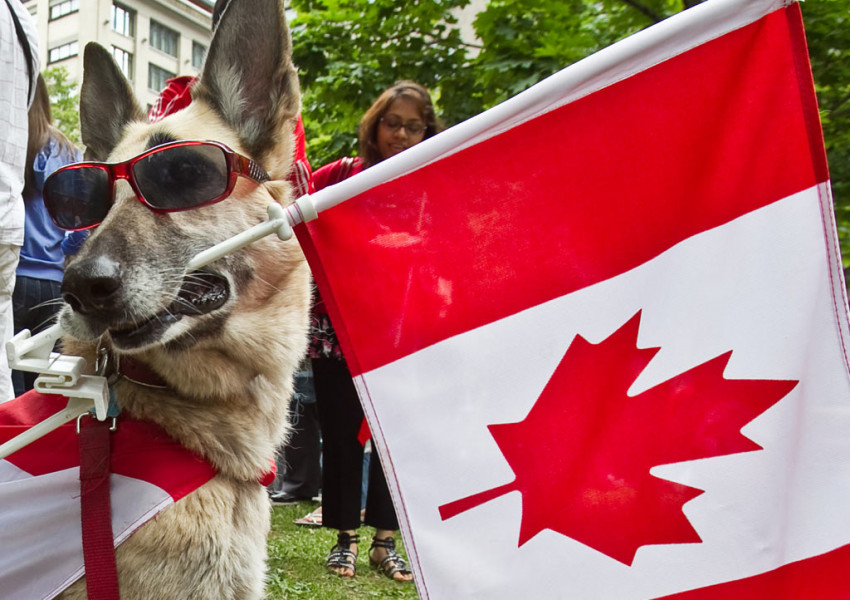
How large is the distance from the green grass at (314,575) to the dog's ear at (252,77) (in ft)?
7.95

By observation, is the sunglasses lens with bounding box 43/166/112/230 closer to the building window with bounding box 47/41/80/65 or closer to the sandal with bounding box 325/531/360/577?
the sandal with bounding box 325/531/360/577

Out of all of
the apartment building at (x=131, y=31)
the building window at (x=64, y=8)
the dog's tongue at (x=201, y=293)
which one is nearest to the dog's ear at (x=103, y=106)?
the dog's tongue at (x=201, y=293)

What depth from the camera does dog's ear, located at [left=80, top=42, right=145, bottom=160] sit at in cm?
218

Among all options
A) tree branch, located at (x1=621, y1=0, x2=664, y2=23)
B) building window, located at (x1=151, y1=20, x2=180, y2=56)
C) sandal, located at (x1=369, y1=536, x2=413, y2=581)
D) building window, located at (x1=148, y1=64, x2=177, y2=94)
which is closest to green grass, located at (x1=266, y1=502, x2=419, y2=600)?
sandal, located at (x1=369, y1=536, x2=413, y2=581)

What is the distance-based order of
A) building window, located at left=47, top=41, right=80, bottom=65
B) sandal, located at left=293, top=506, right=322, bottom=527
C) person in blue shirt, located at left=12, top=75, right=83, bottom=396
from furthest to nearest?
building window, located at left=47, top=41, right=80, bottom=65, sandal, located at left=293, top=506, right=322, bottom=527, person in blue shirt, located at left=12, top=75, right=83, bottom=396

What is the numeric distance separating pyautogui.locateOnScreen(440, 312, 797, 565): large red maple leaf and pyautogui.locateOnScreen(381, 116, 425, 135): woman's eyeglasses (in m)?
2.95

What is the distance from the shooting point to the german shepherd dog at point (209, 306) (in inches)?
65.1

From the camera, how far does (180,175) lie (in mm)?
1842

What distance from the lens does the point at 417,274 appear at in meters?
1.54

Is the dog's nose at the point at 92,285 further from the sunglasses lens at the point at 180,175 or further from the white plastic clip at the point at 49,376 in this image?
the sunglasses lens at the point at 180,175

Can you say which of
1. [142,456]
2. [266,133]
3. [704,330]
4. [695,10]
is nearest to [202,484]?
[142,456]

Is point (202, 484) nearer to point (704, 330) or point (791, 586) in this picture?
point (704, 330)

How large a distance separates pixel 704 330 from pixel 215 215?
1.29m

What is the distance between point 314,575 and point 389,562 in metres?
0.44
